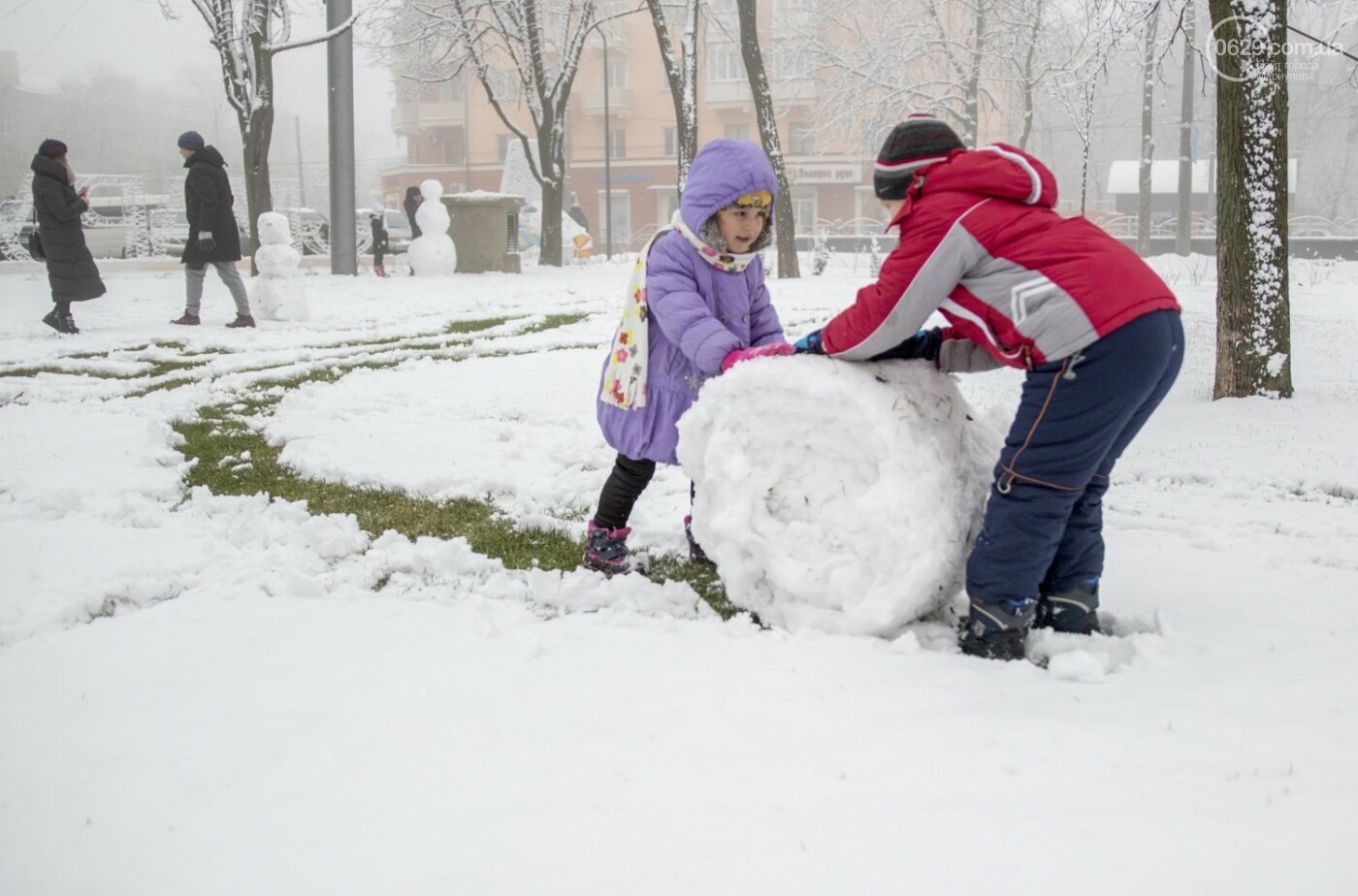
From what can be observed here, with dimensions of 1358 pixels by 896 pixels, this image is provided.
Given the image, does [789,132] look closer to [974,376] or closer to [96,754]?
[974,376]

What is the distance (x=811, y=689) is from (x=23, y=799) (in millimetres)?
1802

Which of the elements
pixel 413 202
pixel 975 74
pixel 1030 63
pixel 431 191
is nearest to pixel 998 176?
pixel 431 191

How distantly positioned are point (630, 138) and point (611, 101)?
2.23 meters

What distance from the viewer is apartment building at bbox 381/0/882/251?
50.5 meters

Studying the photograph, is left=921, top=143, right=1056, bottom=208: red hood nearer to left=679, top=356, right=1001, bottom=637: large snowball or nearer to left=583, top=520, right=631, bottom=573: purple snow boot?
left=679, top=356, right=1001, bottom=637: large snowball

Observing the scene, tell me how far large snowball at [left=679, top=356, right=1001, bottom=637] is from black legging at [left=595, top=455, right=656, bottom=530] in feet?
1.53

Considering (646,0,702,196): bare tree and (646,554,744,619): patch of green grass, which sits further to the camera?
(646,0,702,196): bare tree

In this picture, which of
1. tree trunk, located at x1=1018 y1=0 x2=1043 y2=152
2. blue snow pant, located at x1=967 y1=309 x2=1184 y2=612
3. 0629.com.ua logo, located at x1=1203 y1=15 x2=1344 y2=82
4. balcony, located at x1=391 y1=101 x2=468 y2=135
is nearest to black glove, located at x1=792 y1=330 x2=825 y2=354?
blue snow pant, located at x1=967 y1=309 x2=1184 y2=612

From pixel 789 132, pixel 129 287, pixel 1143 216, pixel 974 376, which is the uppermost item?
→ pixel 789 132

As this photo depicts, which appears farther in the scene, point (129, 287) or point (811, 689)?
point (129, 287)

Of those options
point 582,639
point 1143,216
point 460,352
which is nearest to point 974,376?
point 460,352

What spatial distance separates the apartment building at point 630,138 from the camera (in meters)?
50.5

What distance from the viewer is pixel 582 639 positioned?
322 centimetres

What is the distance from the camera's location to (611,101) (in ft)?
176
